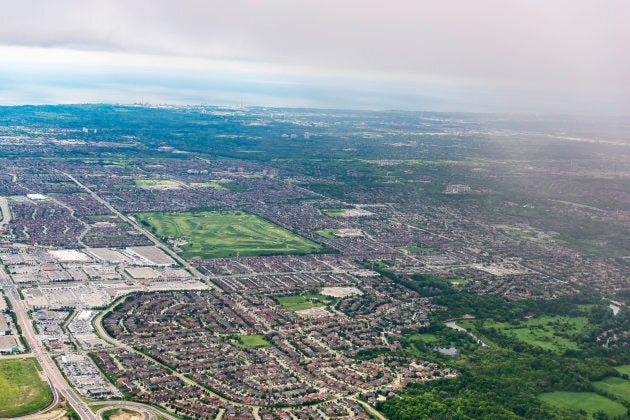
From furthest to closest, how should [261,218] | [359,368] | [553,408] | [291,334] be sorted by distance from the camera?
[261,218], [291,334], [359,368], [553,408]

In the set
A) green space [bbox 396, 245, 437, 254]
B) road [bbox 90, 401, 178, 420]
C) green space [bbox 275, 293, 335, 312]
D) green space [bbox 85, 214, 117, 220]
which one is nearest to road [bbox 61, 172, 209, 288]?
green space [bbox 85, 214, 117, 220]

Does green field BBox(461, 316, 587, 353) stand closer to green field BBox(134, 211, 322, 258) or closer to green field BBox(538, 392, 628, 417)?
green field BBox(538, 392, 628, 417)

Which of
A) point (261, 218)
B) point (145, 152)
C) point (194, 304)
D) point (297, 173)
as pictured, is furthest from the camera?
point (145, 152)

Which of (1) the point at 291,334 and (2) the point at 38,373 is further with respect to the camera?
(1) the point at 291,334

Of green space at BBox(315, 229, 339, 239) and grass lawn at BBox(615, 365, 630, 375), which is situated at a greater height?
green space at BBox(315, 229, 339, 239)

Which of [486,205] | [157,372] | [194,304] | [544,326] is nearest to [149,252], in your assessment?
[194,304]

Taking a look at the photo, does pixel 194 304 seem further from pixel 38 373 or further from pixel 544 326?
pixel 544 326
